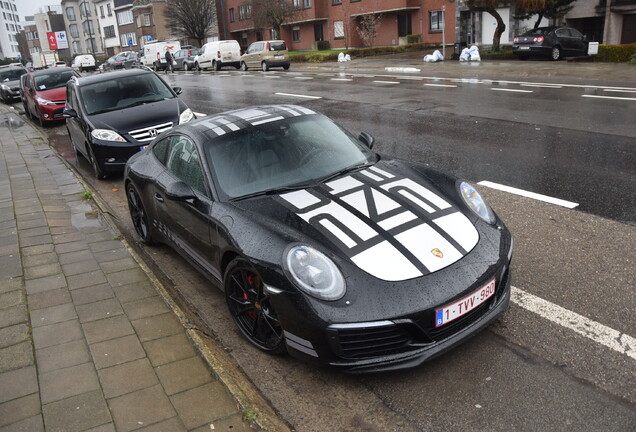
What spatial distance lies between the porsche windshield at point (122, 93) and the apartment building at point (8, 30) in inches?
5928

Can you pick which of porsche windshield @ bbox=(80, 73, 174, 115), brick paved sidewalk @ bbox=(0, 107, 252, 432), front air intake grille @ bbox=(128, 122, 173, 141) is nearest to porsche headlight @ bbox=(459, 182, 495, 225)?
brick paved sidewalk @ bbox=(0, 107, 252, 432)

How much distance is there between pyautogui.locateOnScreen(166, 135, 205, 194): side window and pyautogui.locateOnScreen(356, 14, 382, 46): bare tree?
133ft

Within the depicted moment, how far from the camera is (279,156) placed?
446cm

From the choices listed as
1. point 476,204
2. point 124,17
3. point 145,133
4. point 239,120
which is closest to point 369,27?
point 145,133

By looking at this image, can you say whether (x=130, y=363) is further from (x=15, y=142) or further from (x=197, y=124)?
(x=15, y=142)

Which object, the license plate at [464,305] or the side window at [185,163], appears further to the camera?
the side window at [185,163]

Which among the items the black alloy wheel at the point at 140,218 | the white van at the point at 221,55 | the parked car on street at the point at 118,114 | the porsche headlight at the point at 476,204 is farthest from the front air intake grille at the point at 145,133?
the white van at the point at 221,55

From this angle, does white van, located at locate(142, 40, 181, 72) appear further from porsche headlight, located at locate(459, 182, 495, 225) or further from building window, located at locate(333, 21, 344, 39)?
porsche headlight, located at locate(459, 182, 495, 225)

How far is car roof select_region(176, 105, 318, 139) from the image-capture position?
15.4 ft

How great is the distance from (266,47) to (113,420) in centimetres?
3178

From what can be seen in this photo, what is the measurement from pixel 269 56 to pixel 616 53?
1820 cm

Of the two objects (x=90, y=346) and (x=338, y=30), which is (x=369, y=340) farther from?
(x=338, y=30)

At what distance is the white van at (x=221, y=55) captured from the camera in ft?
119

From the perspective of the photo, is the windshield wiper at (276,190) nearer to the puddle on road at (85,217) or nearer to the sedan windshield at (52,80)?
the puddle on road at (85,217)
